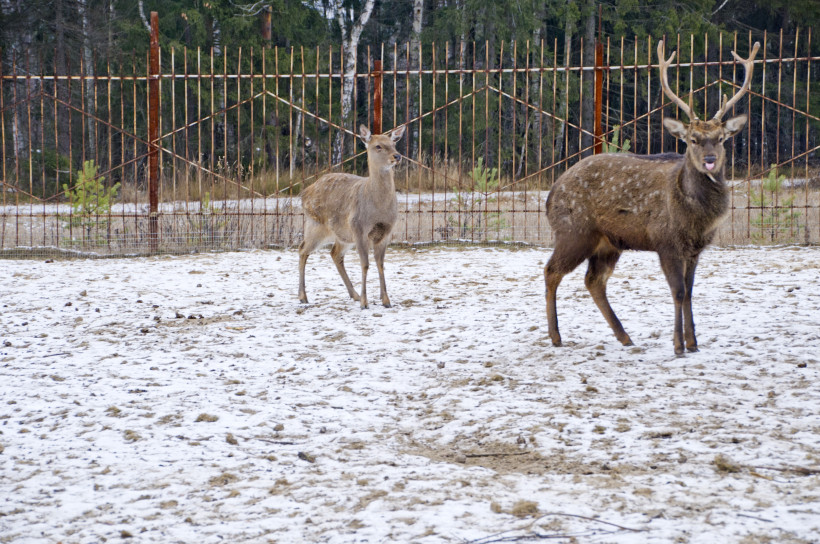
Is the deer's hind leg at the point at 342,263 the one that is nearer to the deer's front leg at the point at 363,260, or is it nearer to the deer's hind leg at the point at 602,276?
the deer's front leg at the point at 363,260

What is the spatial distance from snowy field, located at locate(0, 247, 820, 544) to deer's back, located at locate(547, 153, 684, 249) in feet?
2.77

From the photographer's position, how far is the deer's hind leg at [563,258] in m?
6.62

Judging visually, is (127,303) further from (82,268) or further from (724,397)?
(724,397)

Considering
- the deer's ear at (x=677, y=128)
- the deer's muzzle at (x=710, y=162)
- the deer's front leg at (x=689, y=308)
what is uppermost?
the deer's ear at (x=677, y=128)

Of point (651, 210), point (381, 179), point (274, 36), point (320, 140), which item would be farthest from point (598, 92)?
point (274, 36)

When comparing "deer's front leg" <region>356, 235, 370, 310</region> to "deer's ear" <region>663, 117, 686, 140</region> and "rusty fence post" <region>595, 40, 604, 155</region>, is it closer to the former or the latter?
"deer's ear" <region>663, 117, 686, 140</region>

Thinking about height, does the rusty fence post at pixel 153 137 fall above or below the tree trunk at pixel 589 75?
below

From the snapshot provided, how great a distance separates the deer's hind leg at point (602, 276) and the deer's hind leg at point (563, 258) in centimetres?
18

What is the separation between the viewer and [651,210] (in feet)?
20.9

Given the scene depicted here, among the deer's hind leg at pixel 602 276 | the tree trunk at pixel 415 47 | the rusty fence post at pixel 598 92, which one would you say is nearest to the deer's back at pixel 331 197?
the deer's hind leg at pixel 602 276

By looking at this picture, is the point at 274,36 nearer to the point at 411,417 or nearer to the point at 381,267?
the point at 381,267

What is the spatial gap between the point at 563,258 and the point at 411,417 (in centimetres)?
197

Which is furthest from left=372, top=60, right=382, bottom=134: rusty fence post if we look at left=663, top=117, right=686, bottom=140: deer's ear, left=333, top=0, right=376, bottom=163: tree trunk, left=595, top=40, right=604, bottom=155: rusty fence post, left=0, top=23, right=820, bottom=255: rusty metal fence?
left=333, top=0, right=376, bottom=163: tree trunk

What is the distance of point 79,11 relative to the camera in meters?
26.0
